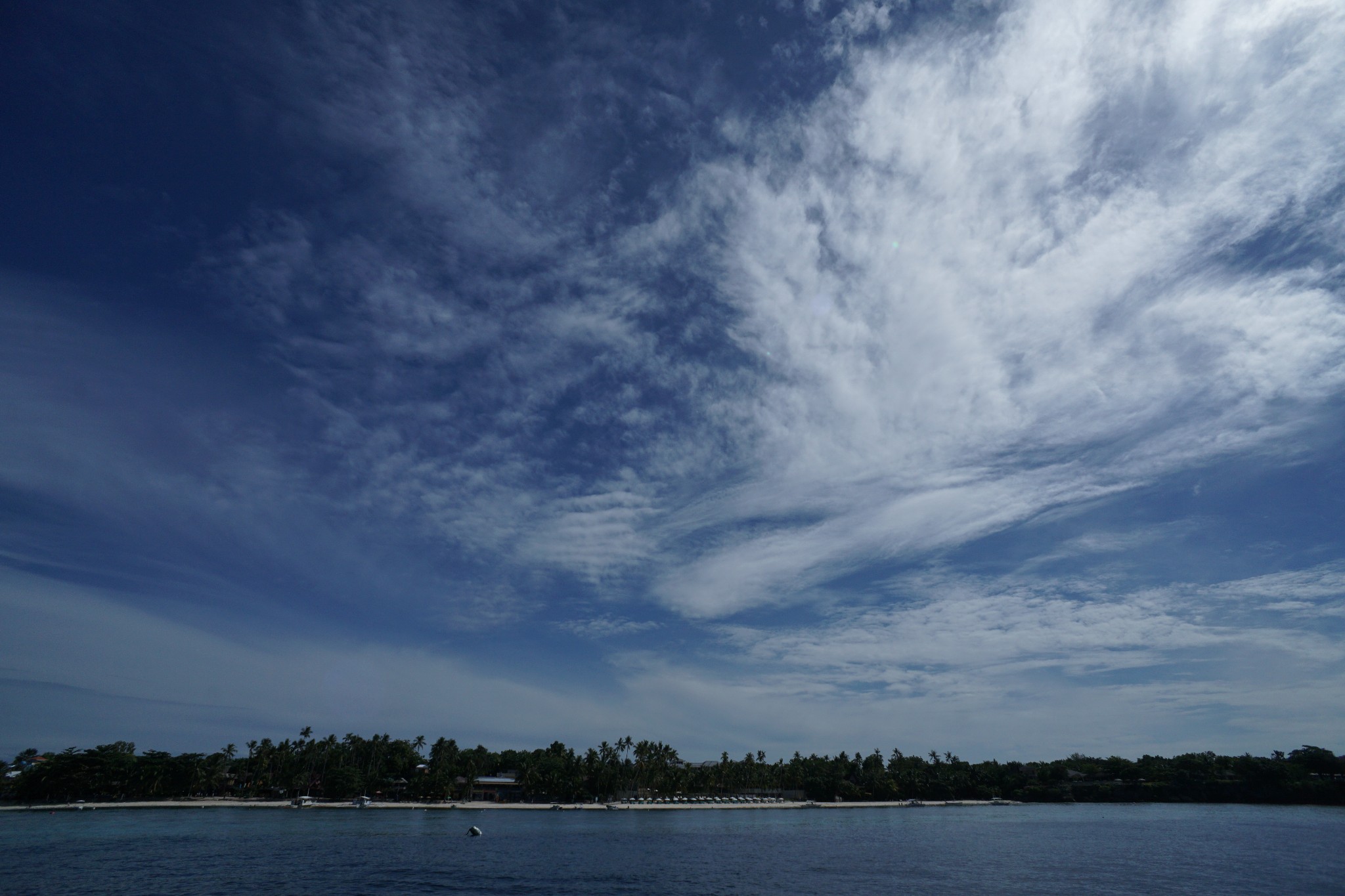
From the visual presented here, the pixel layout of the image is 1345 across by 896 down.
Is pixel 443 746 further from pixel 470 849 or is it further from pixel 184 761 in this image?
pixel 470 849

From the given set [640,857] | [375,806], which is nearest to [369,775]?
[375,806]

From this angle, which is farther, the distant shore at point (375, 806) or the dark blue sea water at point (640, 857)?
the distant shore at point (375, 806)

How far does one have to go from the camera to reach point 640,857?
7194 centimetres

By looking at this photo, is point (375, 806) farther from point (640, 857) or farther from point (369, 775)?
point (640, 857)

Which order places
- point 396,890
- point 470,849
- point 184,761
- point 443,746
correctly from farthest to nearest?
point 443,746 → point 184,761 → point 470,849 → point 396,890

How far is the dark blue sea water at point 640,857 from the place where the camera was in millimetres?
51812

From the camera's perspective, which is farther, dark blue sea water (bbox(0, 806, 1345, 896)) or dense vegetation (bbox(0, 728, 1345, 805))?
dense vegetation (bbox(0, 728, 1345, 805))

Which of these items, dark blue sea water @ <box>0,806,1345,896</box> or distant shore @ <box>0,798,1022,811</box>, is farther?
distant shore @ <box>0,798,1022,811</box>

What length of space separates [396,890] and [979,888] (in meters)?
Answer: 45.7

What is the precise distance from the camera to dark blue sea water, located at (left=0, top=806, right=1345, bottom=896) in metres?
51.8

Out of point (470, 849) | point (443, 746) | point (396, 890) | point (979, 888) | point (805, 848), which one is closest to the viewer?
point (396, 890)

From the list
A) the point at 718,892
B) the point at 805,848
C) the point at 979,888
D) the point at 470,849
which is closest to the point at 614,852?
the point at 470,849

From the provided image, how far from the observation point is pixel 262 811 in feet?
436

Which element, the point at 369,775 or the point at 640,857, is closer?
the point at 640,857
